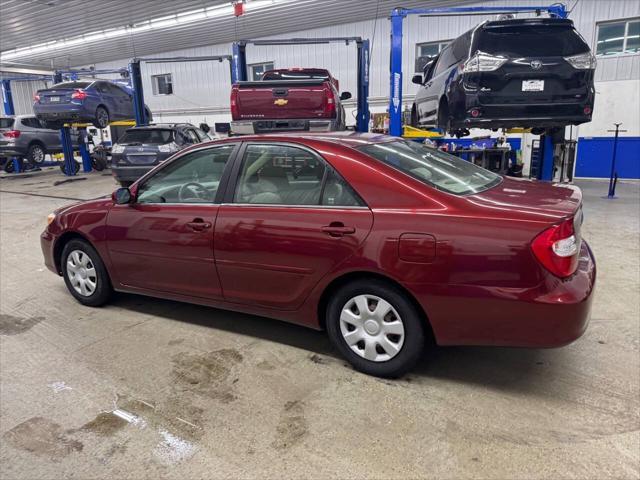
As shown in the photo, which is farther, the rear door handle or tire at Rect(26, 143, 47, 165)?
tire at Rect(26, 143, 47, 165)

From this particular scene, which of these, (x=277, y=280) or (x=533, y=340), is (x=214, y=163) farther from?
(x=533, y=340)

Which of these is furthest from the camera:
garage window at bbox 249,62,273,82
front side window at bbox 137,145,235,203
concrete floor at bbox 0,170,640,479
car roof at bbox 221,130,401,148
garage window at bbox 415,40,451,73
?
garage window at bbox 249,62,273,82

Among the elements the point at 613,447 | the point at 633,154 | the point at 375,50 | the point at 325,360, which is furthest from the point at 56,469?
the point at 375,50

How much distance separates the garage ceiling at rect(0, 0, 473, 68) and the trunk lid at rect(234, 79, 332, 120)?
760cm

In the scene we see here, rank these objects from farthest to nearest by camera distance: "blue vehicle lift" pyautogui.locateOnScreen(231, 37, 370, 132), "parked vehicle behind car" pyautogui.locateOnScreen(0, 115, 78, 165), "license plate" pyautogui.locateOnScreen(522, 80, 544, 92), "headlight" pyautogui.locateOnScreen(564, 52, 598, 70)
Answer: "parked vehicle behind car" pyautogui.locateOnScreen(0, 115, 78, 165), "blue vehicle lift" pyautogui.locateOnScreen(231, 37, 370, 132), "license plate" pyautogui.locateOnScreen(522, 80, 544, 92), "headlight" pyautogui.locateOnScreen(564, 52, 598, 70)

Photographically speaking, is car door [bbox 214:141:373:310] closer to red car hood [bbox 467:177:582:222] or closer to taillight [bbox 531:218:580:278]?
red car hood [bbox 467:177:582:222]

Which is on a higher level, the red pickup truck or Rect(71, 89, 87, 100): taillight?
Rect(71, 89, 87, 100): taillight

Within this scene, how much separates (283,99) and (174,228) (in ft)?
17.6

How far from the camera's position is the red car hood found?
2432 millimetres

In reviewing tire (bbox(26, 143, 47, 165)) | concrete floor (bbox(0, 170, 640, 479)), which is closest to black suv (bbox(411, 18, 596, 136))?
concrete floor (bbox(0, 170, 640, 479))

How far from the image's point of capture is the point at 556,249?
2.32 metres

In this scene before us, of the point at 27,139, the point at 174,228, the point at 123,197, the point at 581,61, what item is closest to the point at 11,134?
the point at 27,139

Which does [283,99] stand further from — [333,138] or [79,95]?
[79,95]

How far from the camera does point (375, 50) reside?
17625mm
